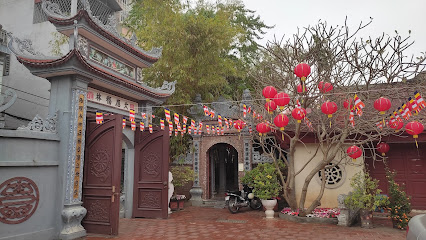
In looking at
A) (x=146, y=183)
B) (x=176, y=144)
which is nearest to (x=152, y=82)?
(x=176, y=144)

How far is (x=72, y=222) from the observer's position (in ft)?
21.0

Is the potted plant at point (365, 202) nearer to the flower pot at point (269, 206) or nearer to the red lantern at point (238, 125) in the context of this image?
the flower pot at point (269, 206)

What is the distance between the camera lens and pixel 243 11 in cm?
1981

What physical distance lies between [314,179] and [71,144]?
24.0 ft

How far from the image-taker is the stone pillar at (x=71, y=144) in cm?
637

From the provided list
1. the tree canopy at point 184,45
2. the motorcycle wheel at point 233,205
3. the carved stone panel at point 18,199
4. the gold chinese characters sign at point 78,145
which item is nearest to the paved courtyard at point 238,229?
the motorcycle wheel at point 233,205

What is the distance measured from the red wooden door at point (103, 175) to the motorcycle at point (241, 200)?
180 inches

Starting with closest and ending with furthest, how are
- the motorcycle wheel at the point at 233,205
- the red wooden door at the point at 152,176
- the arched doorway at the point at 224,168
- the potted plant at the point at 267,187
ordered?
1. the red wooden door at the point at 152,176
2. the potted plant at the point at 267,187
3. the motorcycle wheel at the point at 233,205
4. the arched doorway at the point at 224,168

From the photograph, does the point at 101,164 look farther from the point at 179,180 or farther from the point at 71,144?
the point at 179,180

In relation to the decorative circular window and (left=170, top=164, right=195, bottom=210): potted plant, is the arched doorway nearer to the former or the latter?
(left=170, top=164, right=195, bottom=210): potted plant

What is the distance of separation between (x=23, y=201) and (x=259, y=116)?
20.9ft

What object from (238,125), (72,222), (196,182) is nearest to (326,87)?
(238,125)

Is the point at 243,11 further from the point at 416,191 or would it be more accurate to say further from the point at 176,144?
the point at 416,191

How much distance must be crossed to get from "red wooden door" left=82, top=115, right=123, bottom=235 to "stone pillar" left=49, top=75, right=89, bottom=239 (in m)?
0.32
